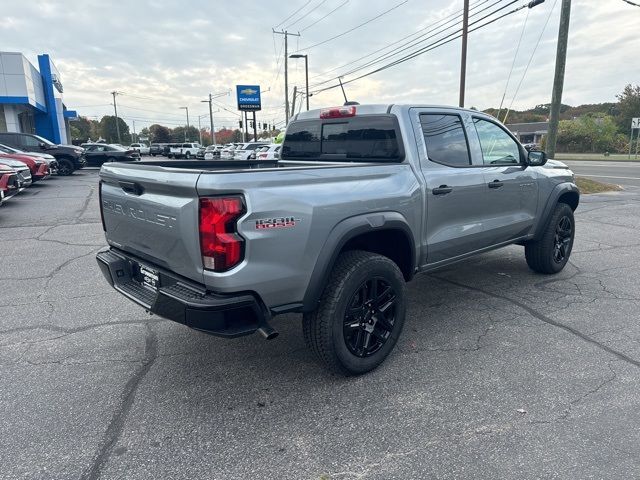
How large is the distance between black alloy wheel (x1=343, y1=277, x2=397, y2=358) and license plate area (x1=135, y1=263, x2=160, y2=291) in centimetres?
129

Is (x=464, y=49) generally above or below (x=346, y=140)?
above

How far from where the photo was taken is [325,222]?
2.81 metres

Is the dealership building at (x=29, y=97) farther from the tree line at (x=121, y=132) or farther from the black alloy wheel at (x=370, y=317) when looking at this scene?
the tree line at (x=121, y=132)

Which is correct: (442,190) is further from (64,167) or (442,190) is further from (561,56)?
(64,167)

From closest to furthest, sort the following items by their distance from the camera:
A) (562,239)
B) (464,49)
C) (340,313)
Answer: (340,313)
(562,239)
(464,49)

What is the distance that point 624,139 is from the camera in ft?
169

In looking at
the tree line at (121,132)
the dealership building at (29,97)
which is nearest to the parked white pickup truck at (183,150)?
the dealership building at (29,97)

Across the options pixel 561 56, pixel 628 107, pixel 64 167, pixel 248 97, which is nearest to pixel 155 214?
pixel 561 56

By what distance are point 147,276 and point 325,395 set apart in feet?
4.82

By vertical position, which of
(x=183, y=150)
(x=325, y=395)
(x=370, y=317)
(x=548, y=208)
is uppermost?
(x=183, y=150)

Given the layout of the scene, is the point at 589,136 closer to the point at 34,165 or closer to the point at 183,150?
the point at 183,150

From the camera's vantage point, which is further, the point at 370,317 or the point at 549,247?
the point at 549,247

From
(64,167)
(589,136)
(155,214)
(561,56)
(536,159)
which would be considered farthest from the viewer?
(589,136)

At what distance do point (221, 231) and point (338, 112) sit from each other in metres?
2.06
